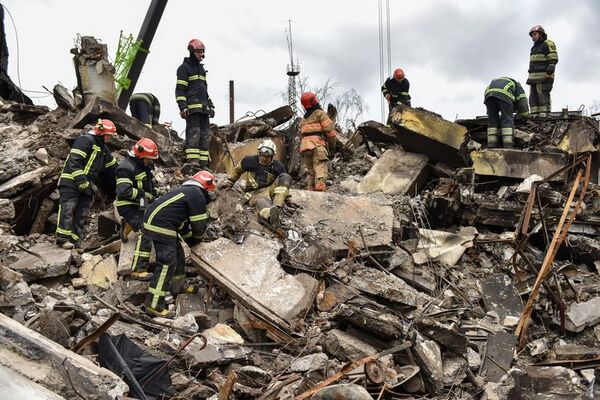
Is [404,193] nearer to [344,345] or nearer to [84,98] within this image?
[344,345]

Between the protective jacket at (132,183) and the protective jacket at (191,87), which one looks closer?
the protective jacket at (132,183)

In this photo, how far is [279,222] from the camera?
267 inches

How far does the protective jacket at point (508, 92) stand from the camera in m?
8.00

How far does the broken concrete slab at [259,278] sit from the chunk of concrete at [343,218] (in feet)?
2.44

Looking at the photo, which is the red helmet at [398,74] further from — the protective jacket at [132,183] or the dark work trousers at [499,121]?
the protective jacket at [132,183]

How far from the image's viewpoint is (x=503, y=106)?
26.5 ft

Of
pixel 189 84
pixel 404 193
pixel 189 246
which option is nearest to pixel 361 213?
pixel 404 193

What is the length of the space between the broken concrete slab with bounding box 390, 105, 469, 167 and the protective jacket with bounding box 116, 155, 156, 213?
12.0 ft

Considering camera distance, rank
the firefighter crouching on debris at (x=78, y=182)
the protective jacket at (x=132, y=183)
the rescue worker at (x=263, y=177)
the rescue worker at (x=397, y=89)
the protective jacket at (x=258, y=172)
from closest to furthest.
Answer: the protective jacket at (x=132, y=183) < the firefighter crouching on debris at (x=78, y=182) < the rescue worker at (x=263, y=177) < the protective jacket at (x=258, y=172) < the rescue worker at (x=397, y=89)

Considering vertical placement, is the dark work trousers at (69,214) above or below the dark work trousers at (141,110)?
below

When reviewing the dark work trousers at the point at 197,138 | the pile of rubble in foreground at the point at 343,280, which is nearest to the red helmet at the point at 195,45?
the dark work trousers at the point at 197,138

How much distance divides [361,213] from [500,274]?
5.99ft

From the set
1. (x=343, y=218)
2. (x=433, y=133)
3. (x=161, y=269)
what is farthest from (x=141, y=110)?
(x=433, y=133)

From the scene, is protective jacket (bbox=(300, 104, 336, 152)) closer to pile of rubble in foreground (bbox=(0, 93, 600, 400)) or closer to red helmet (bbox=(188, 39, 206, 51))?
pile of rubble in foreground (bbox=(0, 93, 600, 400))
